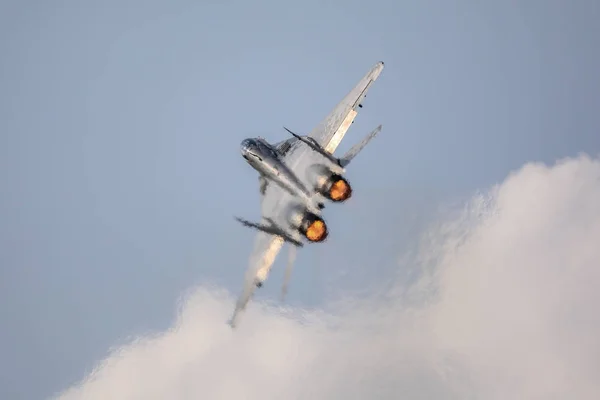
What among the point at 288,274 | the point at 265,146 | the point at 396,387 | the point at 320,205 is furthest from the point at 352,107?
the point at 396,387

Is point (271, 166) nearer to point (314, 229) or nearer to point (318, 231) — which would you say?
point (314, 229)

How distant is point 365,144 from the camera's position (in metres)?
38.5

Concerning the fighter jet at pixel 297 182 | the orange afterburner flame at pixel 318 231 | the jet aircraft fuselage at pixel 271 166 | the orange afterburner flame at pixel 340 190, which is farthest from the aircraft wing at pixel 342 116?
the orange afterburner flame at pixel 318 231

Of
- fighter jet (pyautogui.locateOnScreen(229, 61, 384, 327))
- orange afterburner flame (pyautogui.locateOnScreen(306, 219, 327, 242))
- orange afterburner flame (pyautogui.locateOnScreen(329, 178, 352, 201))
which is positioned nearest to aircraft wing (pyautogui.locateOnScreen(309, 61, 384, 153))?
fighter jet (pyautogui.locateOnScreen(229, 61, 384, 327))

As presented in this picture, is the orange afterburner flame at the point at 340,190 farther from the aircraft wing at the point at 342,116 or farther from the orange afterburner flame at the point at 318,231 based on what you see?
the aircraft wing at the point at 342,116

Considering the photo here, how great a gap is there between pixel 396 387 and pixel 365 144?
18.3 metres

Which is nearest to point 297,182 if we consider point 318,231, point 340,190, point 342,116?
point 340,190

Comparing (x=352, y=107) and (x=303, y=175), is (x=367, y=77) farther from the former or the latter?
(x=303, y=175)

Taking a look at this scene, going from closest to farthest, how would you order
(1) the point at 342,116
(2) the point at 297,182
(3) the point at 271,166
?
1. (2) the point at 297,182
2. (3) the point at 271,166
3. (1) the point at 342,116

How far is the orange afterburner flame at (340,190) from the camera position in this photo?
37.7 m

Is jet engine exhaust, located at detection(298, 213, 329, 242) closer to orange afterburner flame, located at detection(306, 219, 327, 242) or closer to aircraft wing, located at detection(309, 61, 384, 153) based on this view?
orange afterburner flame, located at detection(306, 219, 327, 242)

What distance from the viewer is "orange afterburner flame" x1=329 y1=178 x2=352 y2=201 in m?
37.7

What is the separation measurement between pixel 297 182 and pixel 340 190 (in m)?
3.26

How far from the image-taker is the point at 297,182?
39.7 m
